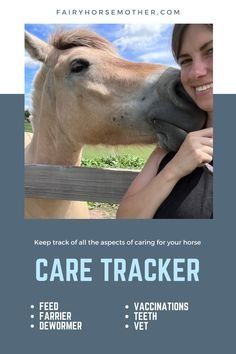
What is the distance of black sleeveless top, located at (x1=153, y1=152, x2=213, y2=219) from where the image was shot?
1825 millimetres

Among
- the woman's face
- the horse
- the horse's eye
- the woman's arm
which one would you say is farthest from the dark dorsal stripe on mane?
the woman's arm

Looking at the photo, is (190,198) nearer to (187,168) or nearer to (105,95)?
(187,168)

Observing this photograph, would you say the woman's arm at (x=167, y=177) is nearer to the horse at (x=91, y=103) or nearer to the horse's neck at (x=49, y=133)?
the horse at (x=91, y=103)

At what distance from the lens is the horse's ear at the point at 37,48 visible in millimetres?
2518

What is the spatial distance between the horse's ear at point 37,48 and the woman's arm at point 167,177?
1.20m

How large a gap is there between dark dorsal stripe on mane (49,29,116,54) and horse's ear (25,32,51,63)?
0.06m

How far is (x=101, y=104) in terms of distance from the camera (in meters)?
2.38

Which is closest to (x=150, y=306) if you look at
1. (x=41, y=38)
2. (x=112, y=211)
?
(x=41, y=38)

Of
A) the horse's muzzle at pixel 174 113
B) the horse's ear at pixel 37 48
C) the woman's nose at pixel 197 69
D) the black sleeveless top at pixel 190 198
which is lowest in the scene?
the black sleeveless top at pixel 190 198

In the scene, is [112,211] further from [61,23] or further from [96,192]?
[61,23]

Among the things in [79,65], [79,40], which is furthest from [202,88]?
[79,40]

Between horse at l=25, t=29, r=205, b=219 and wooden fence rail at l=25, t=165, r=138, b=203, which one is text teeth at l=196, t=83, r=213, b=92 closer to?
horse at l=25, t=29, r=205, b=219

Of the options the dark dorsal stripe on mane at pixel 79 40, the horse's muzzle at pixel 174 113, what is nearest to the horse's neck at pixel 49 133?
the dark dorsal stripe on mane at pixel 79 40

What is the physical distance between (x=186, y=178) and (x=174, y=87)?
1.67 feet
